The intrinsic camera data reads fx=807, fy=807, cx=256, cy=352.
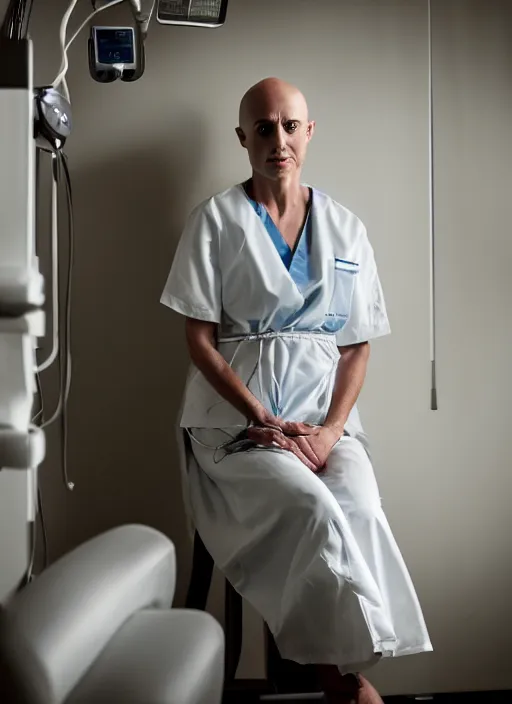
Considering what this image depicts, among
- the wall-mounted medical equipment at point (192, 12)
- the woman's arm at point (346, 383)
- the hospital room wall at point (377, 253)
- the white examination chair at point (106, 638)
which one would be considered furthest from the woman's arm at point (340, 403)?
the white examination chair at point (106, 638)

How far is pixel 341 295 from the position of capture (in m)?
1.44

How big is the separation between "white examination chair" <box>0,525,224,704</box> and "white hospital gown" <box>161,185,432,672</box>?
58cm

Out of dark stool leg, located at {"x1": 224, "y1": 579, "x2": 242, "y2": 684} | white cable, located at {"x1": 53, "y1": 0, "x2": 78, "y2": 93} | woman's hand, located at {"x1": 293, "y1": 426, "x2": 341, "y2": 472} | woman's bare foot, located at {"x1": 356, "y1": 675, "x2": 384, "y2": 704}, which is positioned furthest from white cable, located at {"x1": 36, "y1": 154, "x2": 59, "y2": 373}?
woman's bare foot, located at {"x1": 356, "y1": 675, "x2": 384, "y2": 704}

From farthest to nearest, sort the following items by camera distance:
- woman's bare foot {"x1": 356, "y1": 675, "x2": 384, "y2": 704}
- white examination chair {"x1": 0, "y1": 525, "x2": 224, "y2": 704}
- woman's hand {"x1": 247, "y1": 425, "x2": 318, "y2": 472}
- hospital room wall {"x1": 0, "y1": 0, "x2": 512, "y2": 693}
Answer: hospital room wall {"x1": 0, "y1": 0, "x2": 512, "y2": 693}, woman's hand {"x1": 247, "y1": 425, "x2": 318, "y2": 472}, woman's bare foot {"x1": 356, "y1": 675, "x2": 384, "y2": 704}, white examination chair {"x1": 0, "y1": 525, "x2": 224, "y2": 704}

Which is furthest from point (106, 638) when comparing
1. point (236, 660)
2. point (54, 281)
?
point (236, 660)

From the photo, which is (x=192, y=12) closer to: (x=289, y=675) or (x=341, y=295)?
(x=341, y=295)

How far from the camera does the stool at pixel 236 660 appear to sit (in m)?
1.32

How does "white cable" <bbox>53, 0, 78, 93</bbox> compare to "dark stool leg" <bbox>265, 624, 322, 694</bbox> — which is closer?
"white cable" <bbox>53, 0, 78, 93</bbox>

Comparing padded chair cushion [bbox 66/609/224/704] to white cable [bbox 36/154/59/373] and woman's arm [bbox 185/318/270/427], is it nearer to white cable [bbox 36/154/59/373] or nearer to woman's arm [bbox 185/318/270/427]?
white cable [bbox 36/154/59/373]

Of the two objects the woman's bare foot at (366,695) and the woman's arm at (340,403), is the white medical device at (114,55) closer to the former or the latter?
the woman's arm at (340,403)

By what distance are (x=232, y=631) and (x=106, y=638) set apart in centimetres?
99

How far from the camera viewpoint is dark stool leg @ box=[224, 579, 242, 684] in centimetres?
140

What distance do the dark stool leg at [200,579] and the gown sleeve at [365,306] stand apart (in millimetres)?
450

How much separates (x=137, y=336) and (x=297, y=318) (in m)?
0.39
